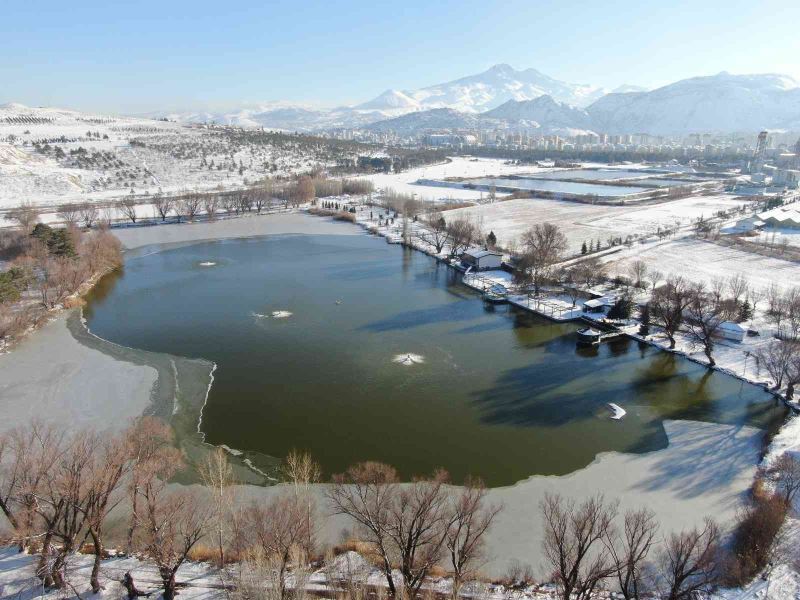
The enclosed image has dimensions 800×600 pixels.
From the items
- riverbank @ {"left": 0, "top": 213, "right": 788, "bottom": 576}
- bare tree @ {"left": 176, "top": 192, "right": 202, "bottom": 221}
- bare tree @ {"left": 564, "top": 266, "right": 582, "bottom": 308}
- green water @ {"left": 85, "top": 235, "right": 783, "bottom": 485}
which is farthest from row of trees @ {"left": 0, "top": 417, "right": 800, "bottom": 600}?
bare tree @ {"left": 176, "top": 192, "right": 202, "bottom": 221}

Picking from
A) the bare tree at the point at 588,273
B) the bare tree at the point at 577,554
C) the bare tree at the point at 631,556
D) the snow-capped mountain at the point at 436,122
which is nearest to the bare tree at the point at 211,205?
the bare tree at the point at 588,273

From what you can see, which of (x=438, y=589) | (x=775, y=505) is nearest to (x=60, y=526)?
(x=438, y=589)

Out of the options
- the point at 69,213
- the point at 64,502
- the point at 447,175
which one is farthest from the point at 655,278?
→ the point at 447,175

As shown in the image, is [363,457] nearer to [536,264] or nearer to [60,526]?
[60,526]

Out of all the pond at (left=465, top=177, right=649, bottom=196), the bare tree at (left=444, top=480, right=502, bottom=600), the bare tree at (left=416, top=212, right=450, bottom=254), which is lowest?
the bare tree at (left=444, top=480, right=502, bottom=600)

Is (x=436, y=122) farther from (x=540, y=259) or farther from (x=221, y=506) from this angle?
(x=221, y=506)

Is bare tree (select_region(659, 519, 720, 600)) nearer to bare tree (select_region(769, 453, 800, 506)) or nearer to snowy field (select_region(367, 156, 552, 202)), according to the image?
bare tree (select_region(769, 453, 800, 506))
